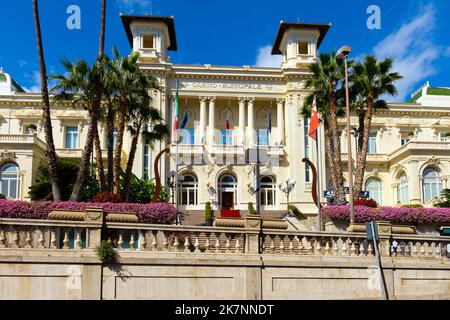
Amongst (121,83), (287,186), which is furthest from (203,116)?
(121,83)

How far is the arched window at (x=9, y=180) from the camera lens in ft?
120

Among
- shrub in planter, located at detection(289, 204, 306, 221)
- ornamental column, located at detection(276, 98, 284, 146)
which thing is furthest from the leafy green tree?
ornamental column, located at detection(276, 98, 284, 146)

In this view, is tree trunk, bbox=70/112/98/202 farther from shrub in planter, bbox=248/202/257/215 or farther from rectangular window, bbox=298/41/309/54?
rectangular window, bbox=298/41/309/54

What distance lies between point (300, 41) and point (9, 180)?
29.7 m

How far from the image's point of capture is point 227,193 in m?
43.0

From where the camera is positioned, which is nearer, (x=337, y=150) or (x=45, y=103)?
(x=45, y=103)

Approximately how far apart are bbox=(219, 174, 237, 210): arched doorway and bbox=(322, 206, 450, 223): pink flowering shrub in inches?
604

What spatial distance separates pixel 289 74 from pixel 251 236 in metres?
31.7

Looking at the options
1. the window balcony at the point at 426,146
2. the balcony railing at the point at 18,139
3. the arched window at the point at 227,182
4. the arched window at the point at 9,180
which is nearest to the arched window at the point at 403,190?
the window balcony at the point at 426,146

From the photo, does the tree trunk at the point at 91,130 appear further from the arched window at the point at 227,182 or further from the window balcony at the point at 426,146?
the window balcony at the point at 426,146

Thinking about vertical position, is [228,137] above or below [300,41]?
below

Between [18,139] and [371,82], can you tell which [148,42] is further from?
[371,82]

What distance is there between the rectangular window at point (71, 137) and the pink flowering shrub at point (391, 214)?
89.5ft

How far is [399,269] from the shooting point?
45.6 ft
